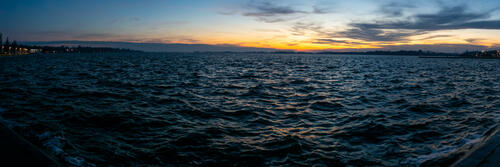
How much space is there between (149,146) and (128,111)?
5.61m

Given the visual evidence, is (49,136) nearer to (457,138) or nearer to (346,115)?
(346,115)

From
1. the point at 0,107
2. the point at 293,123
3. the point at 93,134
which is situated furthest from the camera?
the point at 0,107

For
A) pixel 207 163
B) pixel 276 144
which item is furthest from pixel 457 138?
pixel 207 163

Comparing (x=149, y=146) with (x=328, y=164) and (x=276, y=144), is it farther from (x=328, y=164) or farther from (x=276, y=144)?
(x=328, y=164)

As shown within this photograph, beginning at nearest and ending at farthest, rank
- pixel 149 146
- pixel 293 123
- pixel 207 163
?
1. pixel 207 163
2. pixel 149 146
3. pixel 293 123

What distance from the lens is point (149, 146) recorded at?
347 inches

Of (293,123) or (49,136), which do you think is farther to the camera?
(293,123)

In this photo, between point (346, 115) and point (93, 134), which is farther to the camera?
point (346, 115)

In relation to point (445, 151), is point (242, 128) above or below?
below

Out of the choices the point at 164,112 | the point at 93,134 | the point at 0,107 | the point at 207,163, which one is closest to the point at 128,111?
the point at 164,112

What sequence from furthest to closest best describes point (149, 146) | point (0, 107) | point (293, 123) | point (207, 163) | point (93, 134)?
point (0, 107) → point (293, 123) → point (93, 134) → point (149, 146) → point (207, 163)

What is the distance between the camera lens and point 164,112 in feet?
44.8

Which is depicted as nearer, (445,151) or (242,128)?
(445,151)

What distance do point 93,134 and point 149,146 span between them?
2.94m
